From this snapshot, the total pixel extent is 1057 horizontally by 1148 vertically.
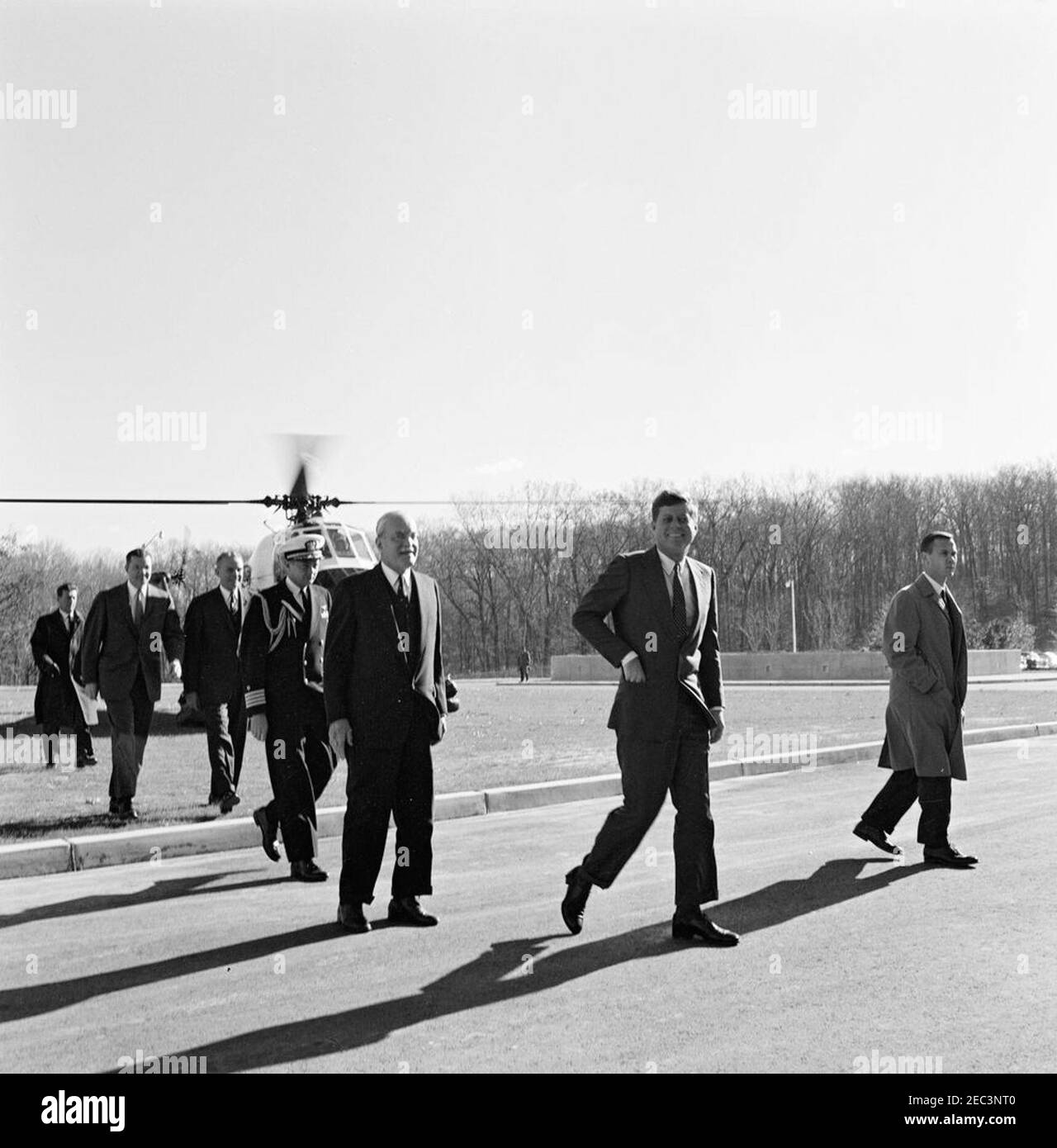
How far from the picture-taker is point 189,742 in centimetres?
1848

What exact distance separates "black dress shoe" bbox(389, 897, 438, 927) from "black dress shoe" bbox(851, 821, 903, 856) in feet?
10.5

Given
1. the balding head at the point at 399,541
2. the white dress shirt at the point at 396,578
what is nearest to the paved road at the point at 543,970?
the white dress shirt at the point at 396,578

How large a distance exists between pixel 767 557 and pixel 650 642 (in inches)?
3615

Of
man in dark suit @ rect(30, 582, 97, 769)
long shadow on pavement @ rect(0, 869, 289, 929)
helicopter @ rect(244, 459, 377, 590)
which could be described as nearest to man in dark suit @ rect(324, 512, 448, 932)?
long shadow on pavement @ rect(0, 869, 289, 929)

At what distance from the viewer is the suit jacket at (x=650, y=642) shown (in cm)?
646

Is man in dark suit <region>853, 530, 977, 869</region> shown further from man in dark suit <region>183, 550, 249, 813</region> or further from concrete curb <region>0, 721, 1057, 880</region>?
man in dark suit <region>183, 550, 249, 813</region>

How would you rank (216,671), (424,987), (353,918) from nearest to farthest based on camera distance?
(424,987) < (353,918) < (216,671)

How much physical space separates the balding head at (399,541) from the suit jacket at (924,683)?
328 centimetres

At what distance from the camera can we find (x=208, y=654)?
37.1 ft

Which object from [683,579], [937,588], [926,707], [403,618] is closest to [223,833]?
[403,618]

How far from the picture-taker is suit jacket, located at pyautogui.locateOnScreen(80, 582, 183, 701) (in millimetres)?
11172

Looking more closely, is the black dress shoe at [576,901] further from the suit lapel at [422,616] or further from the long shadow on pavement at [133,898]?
the long shadow on pavement at [133,898]

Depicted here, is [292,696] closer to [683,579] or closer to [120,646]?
[683,579]

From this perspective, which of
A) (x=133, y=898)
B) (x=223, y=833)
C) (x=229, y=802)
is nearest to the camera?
(x=133, y=898)
